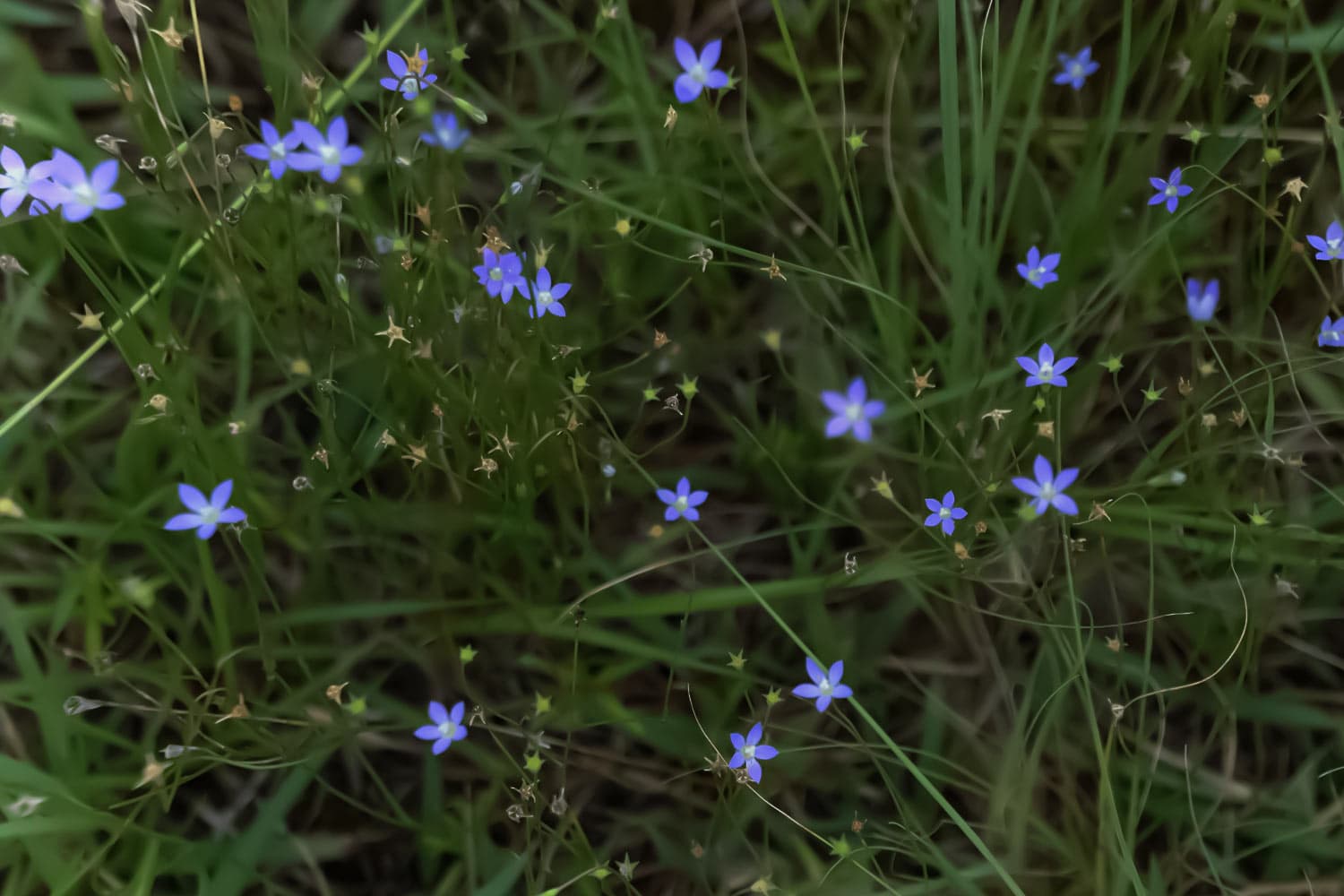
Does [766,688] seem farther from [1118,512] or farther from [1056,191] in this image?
[1056,191]

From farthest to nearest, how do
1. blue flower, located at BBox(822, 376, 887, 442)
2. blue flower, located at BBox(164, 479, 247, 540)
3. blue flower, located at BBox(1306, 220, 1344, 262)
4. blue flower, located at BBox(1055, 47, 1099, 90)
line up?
blue flower, located at BBox(1055, 47, 1099, 90)
blue flower, located at BBox(1306, 220, 1344, 262)
blue flower, located at BBox(164, 479, 247, 540)
blue flower, located at BBox(822, 376, 887, 442)

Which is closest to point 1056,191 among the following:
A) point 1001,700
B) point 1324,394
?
point 1324,394

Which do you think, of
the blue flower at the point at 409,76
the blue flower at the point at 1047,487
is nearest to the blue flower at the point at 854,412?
the blue flower at the point at 1047,487

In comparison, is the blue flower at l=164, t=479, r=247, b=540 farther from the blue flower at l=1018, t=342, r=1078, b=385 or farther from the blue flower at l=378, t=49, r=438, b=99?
the blue flower at l=1018, t=342, r=1078, b=385

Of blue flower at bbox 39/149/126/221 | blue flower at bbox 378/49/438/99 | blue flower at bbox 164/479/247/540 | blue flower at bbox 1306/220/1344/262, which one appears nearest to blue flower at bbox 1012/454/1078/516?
blue flower at bbox 1306/220/1344/262

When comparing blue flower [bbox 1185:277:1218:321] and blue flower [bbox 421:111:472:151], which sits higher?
blue flower [bbox 421:111:472:151]

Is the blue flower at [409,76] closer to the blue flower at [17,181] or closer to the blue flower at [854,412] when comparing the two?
the blue flower at [17,181]

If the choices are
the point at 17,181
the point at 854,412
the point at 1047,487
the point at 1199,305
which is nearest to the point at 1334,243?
the point at 1199,305

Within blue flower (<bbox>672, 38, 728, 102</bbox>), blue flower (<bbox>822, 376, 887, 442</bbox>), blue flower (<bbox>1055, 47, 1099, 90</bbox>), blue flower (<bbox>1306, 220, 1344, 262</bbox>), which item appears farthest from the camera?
blue flower (<bbox>1055, 47, 1099, 90</bbox>)
